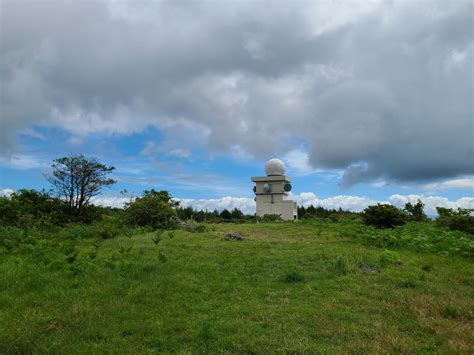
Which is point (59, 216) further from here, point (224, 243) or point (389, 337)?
point (389, 337)

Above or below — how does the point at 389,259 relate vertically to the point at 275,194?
below

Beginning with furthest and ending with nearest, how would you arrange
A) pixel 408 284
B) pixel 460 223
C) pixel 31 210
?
1. pixel 31 210
2. pixel 460 223
3. pixel 408 284

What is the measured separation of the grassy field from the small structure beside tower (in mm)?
24150

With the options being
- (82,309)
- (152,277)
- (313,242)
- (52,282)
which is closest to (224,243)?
(313,242)

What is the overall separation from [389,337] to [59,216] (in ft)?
62.3

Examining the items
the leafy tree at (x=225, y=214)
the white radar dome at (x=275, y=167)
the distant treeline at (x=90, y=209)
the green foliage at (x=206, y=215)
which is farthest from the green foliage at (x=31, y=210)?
the white radar dome at (x=275, y=167)

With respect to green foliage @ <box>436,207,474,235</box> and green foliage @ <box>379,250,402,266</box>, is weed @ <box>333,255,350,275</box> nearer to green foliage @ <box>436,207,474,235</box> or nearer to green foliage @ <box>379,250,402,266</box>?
green foliage @ <box>379,250,402,266</box>

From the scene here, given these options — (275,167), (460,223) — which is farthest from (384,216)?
(275,167)

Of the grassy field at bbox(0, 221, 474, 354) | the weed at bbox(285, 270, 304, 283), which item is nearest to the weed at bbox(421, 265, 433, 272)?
the grassy field at bbox(0, 221, 474, 354)

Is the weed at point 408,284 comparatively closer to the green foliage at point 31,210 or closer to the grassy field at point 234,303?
the grassy field at point 234,303

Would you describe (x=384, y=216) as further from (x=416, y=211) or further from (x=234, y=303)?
(x=234, y=303)

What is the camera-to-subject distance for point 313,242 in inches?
554

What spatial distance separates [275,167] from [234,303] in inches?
1212

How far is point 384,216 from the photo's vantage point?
66.8 feet
